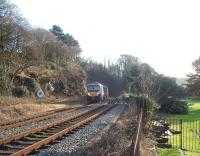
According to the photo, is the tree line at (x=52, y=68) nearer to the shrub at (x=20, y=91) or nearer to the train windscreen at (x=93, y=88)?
the shrub at (x=20, y=91)

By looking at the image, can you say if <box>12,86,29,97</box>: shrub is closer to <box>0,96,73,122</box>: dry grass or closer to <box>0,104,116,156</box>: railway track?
<box>0,96,73,122</box>: dry grass

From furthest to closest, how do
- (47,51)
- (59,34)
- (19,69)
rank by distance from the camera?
(59,34)
(47,51)
(19,69)

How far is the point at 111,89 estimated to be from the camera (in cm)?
8850

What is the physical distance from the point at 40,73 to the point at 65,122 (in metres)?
35.4

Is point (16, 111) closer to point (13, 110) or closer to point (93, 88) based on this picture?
point (13, 110)

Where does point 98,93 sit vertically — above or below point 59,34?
below

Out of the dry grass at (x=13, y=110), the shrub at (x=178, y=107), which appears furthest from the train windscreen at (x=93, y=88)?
the dry grass at (x=13, y=110)

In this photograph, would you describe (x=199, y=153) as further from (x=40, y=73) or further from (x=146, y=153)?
(x=40, y=73)

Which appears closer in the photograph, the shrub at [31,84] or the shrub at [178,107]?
the shrub at [178,107]

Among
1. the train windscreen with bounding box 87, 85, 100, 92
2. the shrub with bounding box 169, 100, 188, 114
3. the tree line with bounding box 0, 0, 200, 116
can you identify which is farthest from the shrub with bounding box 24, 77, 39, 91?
the shrub with bounding box 169, 100, 188, 114

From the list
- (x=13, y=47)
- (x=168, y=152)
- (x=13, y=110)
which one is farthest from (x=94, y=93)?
(x=168, y=152)

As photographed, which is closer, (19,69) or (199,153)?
(199,153)

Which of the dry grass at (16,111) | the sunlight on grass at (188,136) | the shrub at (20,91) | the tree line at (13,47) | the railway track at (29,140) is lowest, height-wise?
the sunlight on grass at (188,136)

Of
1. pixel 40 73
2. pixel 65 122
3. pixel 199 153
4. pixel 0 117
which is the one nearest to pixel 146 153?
pixel 199 153
